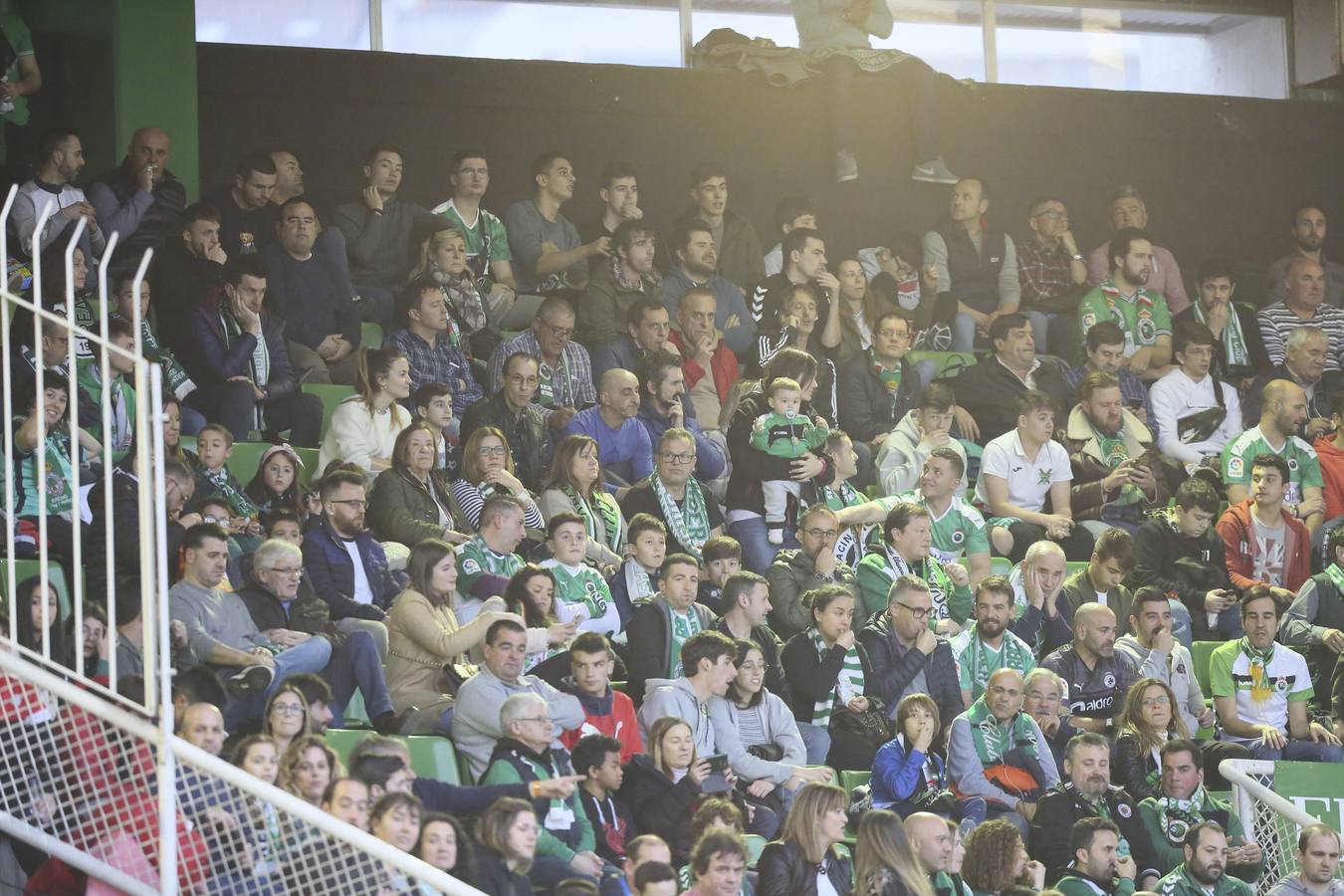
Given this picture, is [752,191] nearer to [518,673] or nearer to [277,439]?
[277,439]

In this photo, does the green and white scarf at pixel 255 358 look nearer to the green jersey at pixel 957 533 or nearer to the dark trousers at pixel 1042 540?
the green jersey at pixel 957 533

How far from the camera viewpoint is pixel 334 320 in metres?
8.91

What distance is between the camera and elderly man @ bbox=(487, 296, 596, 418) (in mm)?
8828

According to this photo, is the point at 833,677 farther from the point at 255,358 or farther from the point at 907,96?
the point at 907,96

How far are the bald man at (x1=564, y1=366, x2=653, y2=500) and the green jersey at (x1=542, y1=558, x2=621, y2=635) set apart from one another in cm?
A: 102

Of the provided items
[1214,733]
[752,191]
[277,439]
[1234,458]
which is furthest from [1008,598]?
[752,191]

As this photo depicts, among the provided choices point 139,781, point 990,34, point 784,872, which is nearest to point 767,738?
point 784,872

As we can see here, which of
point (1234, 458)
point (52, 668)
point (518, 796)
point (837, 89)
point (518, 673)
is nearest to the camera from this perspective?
point (52, 668)

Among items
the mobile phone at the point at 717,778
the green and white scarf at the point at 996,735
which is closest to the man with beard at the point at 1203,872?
the green and white scarf at the point at 996,735

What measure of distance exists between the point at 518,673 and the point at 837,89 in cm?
545

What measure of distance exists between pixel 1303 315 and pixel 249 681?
6677 millimetres

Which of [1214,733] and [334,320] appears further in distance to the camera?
[334,320]

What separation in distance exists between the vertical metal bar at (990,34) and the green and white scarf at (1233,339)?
2.13 m

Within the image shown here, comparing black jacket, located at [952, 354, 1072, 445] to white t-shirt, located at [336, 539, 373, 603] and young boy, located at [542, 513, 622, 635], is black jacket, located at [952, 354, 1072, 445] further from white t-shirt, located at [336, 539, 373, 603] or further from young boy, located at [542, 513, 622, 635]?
white t-shirt, located at [336, 539, 373, 603]
